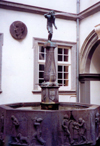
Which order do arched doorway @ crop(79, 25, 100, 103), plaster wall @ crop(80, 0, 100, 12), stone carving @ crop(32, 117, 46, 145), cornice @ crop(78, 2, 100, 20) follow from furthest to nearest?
1. arched doorway @ crop(79, 25, 100, 103)
2. plaster wall @ crop(80, 0, 100, 12)
3. cornice @ crop(78, 2, 100, 20)
4. stone carving @ crop(32, 117, 46, 145)

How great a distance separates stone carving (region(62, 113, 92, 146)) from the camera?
420cm

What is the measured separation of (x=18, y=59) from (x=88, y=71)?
2665mm

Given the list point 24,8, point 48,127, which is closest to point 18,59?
point 24,8

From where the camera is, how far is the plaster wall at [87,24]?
828 centimetres

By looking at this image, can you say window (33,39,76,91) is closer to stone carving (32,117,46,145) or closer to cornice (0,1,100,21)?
cornice (0,1,100,21)

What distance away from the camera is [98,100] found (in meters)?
9.16

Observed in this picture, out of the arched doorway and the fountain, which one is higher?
the arched doorway

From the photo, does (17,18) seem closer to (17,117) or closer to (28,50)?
(28,50)

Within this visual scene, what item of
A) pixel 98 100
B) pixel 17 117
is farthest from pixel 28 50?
pixel 17 117

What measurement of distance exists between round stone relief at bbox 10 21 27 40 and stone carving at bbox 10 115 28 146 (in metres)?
4.24

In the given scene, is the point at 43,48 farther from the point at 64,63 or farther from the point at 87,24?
the point at 87,24

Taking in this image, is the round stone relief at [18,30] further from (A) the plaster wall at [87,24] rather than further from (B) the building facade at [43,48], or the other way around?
(A) the plaster wall at [87,24]

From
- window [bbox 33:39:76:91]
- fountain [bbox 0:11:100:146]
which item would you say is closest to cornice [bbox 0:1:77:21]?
window [bbox 33:39:76:91]

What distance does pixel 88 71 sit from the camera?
8875mm
